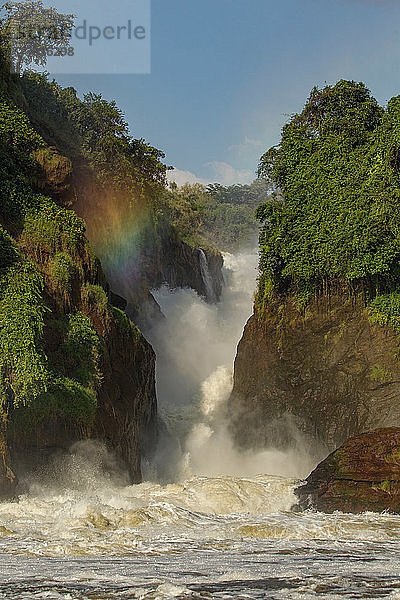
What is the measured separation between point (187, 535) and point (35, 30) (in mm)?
36419

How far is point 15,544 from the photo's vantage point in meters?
6.94

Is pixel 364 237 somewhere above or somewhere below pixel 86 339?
above

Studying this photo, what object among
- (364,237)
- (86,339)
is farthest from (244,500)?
(364,237)

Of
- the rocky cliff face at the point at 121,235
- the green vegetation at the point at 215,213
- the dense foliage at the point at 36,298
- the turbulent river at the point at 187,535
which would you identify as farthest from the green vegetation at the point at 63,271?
the green vegetation at the point at 215,213

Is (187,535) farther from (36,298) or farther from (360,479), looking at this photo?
(36,298)

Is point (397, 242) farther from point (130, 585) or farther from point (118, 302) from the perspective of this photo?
point (130, 585)

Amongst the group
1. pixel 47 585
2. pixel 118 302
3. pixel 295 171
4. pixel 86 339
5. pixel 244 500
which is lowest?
pixel 244 500

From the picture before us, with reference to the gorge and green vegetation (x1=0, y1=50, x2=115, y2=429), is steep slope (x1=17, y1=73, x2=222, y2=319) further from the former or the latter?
green vegetation (x1=0, y1=50, x2=115, y2=429)

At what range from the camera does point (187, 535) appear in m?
7.80

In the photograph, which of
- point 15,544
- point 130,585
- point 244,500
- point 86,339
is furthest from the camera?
point 86,339

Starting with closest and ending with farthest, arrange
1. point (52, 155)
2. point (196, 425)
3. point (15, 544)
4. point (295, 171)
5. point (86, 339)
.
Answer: point (15, 544), point (86, 339), point (52, 155), point (295, 171), point (196, 425)

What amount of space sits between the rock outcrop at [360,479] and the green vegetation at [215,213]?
18.7m

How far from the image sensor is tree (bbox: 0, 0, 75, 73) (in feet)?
112

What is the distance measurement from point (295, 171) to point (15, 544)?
52.0 ft
